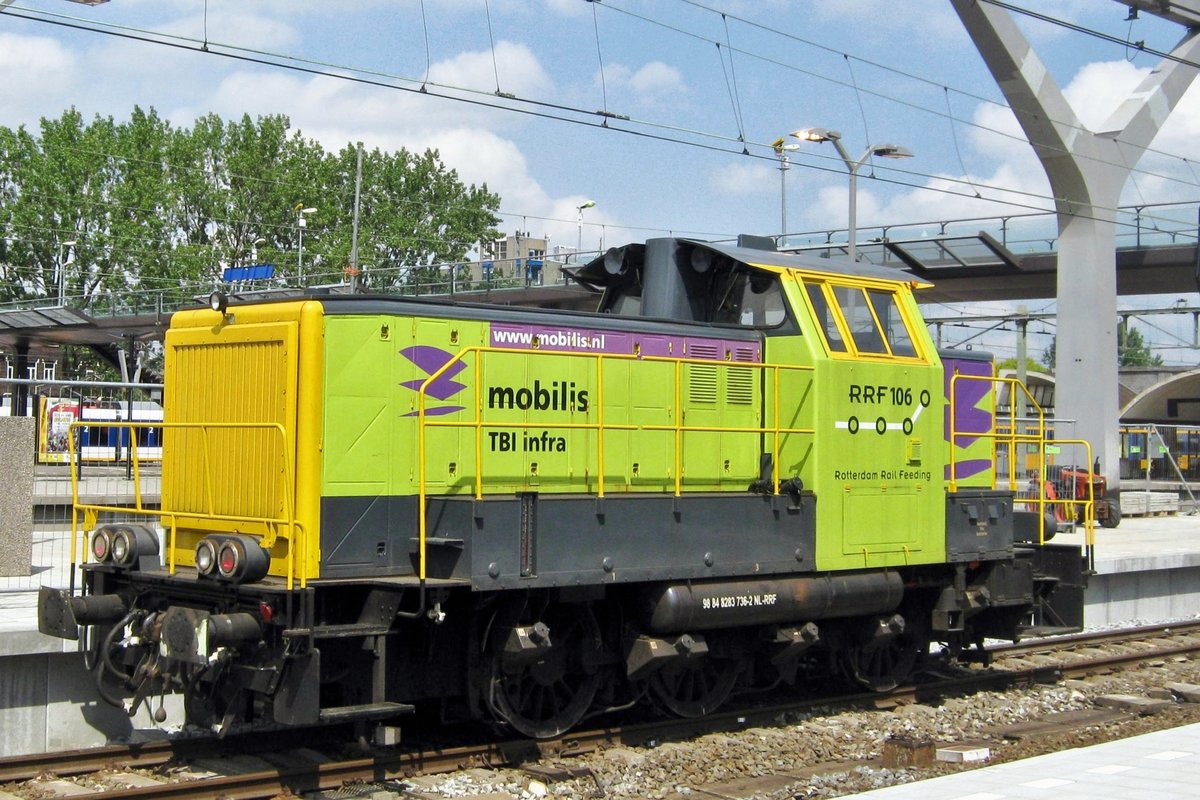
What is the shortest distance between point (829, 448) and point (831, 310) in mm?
1105

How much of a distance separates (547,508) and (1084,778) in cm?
350

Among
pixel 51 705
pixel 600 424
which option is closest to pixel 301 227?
pixel 51 705

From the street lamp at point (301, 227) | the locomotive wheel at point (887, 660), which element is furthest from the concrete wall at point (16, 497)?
the street lamp at point (301, 227)

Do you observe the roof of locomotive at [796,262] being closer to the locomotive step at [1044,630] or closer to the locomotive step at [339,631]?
the locomotive step at [1044,630]

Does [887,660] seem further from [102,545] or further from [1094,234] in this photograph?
[1094,234]

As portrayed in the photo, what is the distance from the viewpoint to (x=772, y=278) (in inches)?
368

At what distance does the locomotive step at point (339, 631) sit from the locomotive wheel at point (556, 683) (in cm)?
104

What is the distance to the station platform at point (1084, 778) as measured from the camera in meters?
6.55

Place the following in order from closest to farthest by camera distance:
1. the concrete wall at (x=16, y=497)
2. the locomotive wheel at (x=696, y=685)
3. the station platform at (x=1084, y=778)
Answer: the station platform at (x=1084, y=778) → the locomotive wheel at (x=696, y=685) → the concrete wall at (x=16, y=497)

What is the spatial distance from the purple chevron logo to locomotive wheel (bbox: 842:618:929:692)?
421 cm

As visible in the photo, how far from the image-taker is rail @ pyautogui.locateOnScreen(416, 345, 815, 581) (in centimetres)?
726

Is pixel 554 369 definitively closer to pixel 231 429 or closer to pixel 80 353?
pixel 231 429

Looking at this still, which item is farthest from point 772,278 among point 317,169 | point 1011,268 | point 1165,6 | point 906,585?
point 317,169

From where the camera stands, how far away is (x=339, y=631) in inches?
273
